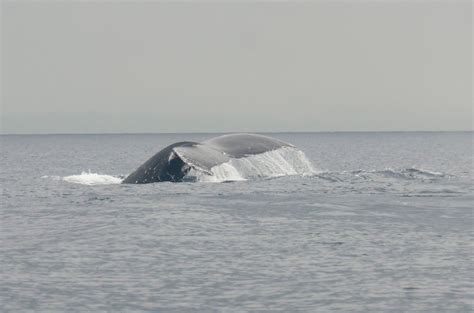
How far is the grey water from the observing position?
45.4 ft

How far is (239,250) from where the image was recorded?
60.9 ft

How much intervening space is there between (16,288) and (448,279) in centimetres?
818

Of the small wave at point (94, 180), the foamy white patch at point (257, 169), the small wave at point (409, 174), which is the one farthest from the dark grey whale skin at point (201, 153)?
the small wave at point (409, 174)

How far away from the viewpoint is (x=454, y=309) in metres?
13.1

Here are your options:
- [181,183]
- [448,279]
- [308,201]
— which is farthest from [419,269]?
[181,183]

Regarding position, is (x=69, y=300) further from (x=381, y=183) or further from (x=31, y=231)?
(x=381, y=183)

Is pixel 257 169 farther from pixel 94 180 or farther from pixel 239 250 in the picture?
pixel 239 250

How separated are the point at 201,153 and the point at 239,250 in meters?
10.8

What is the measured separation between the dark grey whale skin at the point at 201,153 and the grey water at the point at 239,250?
2.93 feet

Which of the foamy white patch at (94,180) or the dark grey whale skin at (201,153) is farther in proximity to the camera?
the foamy white patch at (94,180)

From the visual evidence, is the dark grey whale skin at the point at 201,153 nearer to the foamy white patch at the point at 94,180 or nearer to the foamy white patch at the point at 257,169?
the foamy white patch at the point at 257,169

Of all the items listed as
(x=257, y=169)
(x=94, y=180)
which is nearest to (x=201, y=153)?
(x=257, y=169)

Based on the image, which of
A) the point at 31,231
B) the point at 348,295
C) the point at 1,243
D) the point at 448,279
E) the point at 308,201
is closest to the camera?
the point at 348,295

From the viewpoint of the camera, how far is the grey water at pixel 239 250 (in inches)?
545
